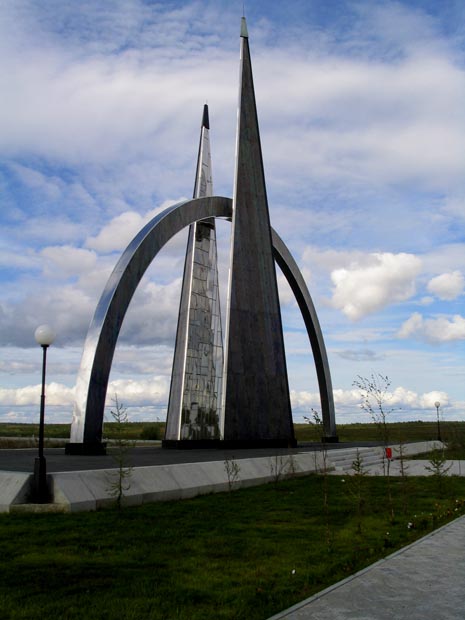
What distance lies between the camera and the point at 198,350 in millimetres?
21406

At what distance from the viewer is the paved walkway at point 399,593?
4.80 metres

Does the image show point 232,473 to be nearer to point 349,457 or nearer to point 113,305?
point 113,305

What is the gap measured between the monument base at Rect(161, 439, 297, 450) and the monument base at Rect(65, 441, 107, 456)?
15.9 ft

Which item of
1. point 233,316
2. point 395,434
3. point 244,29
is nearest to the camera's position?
point 233,316

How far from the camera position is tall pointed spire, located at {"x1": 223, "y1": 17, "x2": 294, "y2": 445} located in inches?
797

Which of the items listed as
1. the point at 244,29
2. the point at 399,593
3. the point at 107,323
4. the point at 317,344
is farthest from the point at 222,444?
the point at 399,593

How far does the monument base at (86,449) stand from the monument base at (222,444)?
15.9 feet

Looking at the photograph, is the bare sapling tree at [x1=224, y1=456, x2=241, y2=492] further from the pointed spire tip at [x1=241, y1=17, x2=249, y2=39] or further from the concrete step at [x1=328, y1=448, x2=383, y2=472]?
the pointed spire tip at [x1=241, y1=17, x2=249, y2=39]

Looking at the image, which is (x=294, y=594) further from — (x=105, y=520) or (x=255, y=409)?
(x=255, y=409)

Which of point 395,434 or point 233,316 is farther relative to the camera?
point 395,434

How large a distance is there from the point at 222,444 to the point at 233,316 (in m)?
3.87

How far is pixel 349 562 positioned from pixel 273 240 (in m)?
18.5

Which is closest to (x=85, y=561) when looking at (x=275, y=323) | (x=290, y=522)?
(x=290, y=522)

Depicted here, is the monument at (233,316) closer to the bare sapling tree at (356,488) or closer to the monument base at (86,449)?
the monument base at (86,449)
